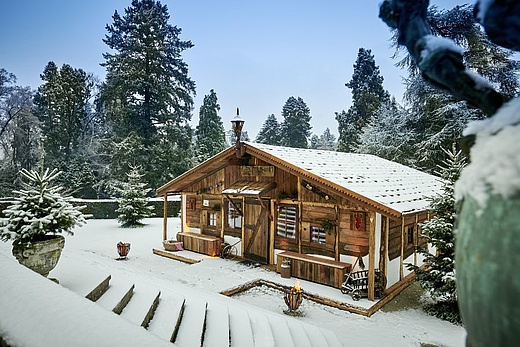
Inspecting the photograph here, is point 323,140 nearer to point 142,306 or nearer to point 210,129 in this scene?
point 210,129

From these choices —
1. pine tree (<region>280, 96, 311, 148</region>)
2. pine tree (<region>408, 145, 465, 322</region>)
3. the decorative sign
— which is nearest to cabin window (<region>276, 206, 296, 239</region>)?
the decorative sign

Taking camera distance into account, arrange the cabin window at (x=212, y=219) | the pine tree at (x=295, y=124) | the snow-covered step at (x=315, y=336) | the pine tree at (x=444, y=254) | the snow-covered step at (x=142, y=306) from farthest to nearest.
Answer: the pine tree at (x=295, y=124) → the cabin window at (x=212, y=219) → the pine tree at (x=444, y=254) → the snow-covered step at (x=315, y=336) → the snow-covered step at (x=142, y=306)

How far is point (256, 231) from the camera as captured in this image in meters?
11.6

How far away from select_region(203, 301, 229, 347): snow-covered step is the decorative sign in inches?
235

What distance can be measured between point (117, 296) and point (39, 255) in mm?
1600

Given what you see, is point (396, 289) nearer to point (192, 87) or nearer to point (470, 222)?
point (470, 222)

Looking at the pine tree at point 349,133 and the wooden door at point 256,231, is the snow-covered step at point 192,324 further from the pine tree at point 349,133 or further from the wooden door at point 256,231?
the pine tree at point 349,133

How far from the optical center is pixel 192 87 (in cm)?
2947

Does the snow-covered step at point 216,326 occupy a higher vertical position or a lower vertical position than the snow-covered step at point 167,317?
lower

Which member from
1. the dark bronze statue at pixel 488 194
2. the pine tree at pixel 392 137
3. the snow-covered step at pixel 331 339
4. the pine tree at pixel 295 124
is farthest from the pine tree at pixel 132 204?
the pine tree at pixel 295 124

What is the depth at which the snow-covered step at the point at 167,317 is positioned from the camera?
4176 mm

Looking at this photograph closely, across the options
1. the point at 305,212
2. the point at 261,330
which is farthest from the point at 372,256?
the point at 261,330

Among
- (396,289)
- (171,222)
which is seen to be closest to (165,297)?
(396,289)

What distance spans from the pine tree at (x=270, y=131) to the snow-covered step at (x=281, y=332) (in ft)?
123
